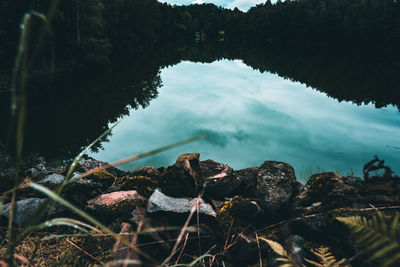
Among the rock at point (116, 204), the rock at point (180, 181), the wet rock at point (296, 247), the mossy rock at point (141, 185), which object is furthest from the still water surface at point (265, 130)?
the wet rock at point (296, 247)

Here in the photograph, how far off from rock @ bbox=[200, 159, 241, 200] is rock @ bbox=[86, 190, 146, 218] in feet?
3.65

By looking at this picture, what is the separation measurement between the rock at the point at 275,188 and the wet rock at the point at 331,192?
27cm

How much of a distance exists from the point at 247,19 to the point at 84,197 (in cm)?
12554

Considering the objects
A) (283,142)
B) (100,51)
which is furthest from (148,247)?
(100,51)

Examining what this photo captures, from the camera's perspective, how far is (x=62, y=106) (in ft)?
41.9

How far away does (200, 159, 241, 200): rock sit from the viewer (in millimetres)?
3617

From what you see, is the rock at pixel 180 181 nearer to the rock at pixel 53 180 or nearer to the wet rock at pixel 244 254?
the wet rock at pixel 244 254

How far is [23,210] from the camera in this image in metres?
2.90

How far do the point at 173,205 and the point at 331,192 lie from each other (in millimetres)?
2209

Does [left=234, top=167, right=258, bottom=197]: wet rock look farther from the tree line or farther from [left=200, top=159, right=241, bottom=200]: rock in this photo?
the tree line

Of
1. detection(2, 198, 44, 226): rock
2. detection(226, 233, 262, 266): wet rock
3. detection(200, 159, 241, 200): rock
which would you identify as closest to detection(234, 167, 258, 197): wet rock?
detection(200, 159, 241, 200): rock

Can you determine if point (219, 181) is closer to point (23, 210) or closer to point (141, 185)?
point (141, 185)

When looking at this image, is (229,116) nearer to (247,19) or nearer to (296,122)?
(296,122)

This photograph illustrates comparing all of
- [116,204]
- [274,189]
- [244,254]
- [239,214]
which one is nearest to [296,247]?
[244,254]
